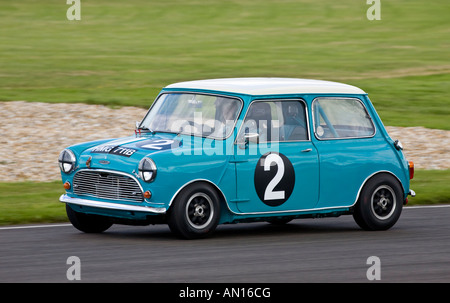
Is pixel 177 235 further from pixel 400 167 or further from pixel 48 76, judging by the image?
pixel 48 76

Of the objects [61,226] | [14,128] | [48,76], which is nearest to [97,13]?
[48,76]

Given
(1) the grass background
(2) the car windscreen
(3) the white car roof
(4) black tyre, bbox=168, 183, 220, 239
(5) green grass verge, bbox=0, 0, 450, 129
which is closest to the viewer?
(4) black tyre, bbox=168, 183, 220, 239

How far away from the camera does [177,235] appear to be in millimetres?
9336

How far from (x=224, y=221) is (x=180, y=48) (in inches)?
1031

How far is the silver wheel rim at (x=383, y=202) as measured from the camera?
1045 cm

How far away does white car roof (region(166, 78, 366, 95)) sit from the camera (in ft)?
32.9

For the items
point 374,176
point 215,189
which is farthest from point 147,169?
point 374,176

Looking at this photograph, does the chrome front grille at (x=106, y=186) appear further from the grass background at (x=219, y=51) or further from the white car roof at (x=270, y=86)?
the grass background at (x=219, y=51)

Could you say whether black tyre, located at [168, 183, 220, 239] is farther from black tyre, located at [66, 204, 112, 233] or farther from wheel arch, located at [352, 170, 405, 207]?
wheel arch, located at [352, 170, 405, 207]

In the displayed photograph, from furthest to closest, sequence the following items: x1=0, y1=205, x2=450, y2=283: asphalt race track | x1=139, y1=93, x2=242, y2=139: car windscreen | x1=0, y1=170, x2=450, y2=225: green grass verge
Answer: x1=0, y1=170, x2=450, y2=225: green grass verge < x1=139, y1=93, x2=242, y2=139: car windscreen < x1=0, y1=205, x2=450, y2=283: asphalt race track

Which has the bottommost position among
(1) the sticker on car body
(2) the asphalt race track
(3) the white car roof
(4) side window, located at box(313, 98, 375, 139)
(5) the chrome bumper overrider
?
(2) the asphalt race track

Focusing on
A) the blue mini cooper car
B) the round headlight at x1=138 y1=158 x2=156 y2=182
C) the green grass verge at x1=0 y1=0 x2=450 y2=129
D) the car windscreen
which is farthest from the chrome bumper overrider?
the green grass verge at x1=0 y1=0 x2=450 y2=129

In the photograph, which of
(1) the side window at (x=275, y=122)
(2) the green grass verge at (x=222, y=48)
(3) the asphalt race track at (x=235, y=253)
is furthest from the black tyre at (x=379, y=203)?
(2) the green grass verge at (x=222, y=48)

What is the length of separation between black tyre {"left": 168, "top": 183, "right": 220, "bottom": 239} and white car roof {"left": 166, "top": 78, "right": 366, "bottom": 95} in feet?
4.11
